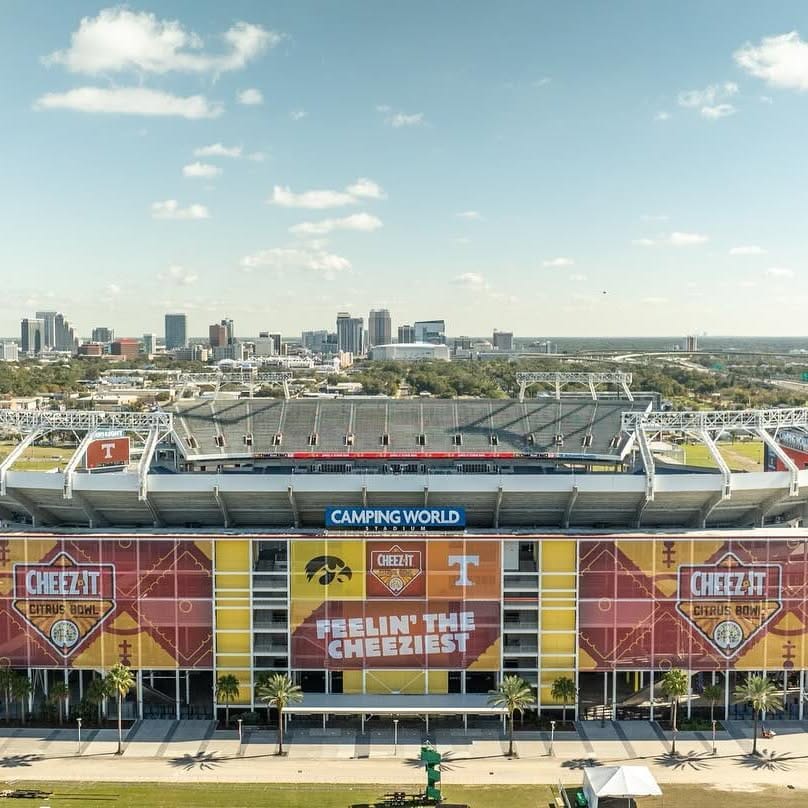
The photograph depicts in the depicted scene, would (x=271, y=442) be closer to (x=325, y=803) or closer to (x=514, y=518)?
(x=514, y=518)

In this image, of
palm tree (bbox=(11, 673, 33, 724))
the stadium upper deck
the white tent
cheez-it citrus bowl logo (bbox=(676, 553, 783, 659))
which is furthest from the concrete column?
cheez-it citrus bowl logo (bbox=(676, 553, 783, 659))

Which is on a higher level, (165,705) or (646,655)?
(646,655)

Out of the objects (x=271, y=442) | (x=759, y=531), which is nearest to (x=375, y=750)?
(x=759, y=531)

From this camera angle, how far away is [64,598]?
62.7 m

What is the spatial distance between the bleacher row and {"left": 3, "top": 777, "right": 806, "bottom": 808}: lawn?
4095 cm

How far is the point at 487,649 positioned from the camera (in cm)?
6238

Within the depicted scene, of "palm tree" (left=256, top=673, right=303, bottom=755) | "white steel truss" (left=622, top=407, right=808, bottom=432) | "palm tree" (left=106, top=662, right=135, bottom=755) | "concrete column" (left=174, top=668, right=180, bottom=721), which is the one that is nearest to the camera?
"palm tree" (left=256, top=673, right=303, bottom=755)

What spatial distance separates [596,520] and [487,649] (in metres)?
15.2

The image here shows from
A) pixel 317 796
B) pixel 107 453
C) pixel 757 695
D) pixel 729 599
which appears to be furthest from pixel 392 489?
pixel 107 453

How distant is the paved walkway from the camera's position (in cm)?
5362

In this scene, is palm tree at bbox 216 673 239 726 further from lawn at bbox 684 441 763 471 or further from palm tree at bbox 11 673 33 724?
lawn at bbox 684 441 763 471

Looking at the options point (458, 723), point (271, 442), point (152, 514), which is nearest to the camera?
point (458, 723)

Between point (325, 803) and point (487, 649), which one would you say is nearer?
point (325, 803)

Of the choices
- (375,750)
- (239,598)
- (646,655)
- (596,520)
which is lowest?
(375,750)
